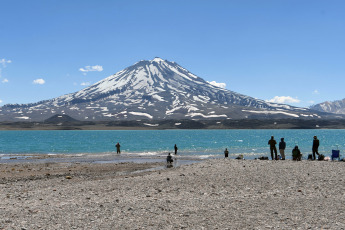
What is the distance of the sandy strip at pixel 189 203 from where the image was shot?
11789 mm

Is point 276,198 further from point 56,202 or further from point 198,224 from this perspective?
point 56,202

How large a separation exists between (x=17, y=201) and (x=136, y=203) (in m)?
5.58

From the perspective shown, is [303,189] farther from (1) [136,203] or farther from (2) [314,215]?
(1) [136,203]

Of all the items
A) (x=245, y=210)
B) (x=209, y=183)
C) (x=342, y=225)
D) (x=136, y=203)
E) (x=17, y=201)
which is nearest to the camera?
(x=342, y=225)

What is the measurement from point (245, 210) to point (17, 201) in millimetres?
10008

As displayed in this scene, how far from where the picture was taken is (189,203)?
14844mm

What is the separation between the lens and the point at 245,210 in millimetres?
13336

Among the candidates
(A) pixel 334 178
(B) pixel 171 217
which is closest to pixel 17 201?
(B) pixel 171 217

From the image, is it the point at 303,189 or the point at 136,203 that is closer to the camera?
the point at 136,203

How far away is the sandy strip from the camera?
11.8m

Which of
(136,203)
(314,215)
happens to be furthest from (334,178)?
(136,203)

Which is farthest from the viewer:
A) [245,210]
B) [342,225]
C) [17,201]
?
[17,201]

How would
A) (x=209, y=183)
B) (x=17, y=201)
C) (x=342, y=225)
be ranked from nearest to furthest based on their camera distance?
(x=342, y=225)
(x=17, y=201)
(x=209, y=183)

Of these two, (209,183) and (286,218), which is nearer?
(286,218)
